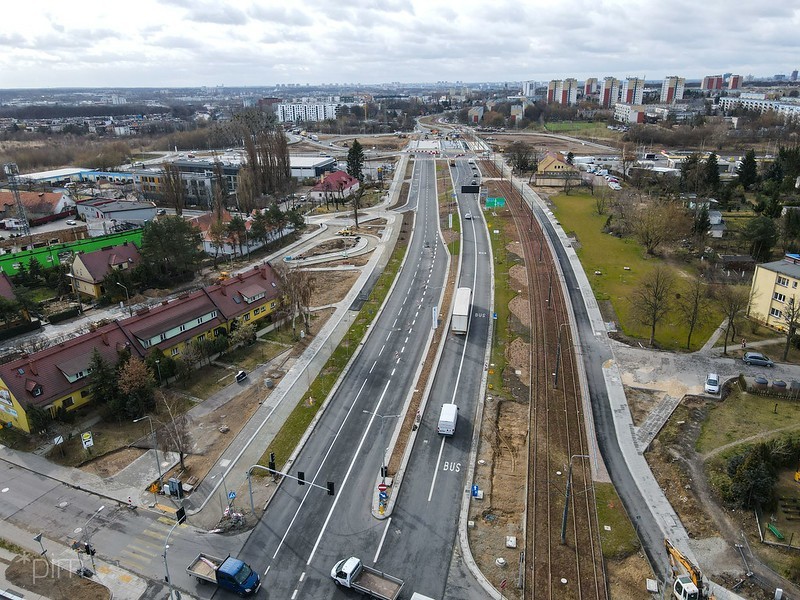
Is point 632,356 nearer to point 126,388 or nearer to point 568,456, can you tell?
point 568,456

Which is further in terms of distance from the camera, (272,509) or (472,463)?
(472,463)

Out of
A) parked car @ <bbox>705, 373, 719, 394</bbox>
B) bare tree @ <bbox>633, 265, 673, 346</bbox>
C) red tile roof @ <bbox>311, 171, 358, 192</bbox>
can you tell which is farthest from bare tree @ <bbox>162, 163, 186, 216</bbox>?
parked car @ <bbox>705, 373, 719, 394</bbox>

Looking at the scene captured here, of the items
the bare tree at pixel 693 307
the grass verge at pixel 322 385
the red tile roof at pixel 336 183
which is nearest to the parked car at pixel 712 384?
the bare tree at pixel 693 307

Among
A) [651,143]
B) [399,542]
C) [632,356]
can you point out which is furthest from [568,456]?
[651,143]

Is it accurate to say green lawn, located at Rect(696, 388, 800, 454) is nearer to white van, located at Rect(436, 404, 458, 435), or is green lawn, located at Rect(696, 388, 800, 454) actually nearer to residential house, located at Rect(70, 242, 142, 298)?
white van, located at Rect(436, 404, 458, 435)

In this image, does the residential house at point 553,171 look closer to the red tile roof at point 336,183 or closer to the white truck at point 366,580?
the red tile roof at point 336,183

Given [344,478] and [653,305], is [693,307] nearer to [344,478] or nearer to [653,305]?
[653,305]
